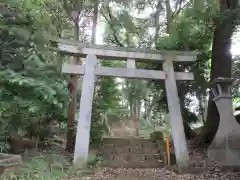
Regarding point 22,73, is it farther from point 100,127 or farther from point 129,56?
point 100,127

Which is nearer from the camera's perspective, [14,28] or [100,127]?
[14,28]

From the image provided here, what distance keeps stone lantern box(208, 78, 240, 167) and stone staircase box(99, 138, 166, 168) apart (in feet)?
4.61

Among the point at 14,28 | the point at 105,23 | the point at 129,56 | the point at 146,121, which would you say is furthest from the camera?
the point at 146,121

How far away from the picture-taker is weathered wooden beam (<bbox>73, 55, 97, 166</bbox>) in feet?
20.2

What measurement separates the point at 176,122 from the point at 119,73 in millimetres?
1873

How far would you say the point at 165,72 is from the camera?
7.08 m

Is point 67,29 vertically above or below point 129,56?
above

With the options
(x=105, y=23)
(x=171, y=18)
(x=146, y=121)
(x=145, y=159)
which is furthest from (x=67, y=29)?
(x=146, y=121)

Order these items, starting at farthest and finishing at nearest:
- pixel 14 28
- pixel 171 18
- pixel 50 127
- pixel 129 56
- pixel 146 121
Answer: pixel 146 121 → pixel 171 18 → pixel 50 127 → pixel 129 56 → pixel 14 28

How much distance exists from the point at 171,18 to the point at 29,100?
6700 mm

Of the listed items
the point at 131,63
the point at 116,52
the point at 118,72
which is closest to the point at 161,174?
the point at 118,72

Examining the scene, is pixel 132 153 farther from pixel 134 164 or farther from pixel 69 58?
pixel 69 58

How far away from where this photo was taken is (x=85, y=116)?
634 cm

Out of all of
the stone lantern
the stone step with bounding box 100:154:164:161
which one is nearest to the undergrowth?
the stone step with bounding box 100:154:164:161
